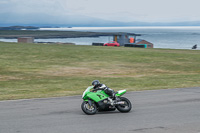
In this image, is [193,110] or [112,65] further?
[112,65]

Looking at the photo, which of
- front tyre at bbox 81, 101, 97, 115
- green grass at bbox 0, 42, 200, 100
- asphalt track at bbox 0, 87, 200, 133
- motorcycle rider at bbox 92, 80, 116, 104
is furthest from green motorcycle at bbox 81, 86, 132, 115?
green grass at bbox 0, 42, 200, 100

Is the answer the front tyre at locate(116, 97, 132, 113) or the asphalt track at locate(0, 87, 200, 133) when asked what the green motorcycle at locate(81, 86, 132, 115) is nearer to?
the front tyre at locate(116, 97, 132, 113)

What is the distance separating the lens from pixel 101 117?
10586 mm

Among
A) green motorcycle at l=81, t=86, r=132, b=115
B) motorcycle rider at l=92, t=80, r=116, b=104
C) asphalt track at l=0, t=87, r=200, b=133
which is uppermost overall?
motorcycle rider at l=92, t=80, r=116, b=104

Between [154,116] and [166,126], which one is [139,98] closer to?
[154,116]

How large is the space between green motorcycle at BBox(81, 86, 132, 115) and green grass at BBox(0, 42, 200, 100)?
18.2ft

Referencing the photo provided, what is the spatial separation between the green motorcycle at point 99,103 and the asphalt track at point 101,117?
0.67ft

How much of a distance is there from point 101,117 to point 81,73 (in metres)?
18.4

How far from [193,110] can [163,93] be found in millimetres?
4780

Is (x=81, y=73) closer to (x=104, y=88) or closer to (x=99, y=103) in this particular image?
(x=104, y=88)

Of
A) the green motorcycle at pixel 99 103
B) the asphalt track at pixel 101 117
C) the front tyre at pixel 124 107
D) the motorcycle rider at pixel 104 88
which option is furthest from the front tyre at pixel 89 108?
the front tyre at pixel 124 107

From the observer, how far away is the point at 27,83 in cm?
2200

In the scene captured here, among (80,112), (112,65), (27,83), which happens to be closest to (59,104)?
(80,112)

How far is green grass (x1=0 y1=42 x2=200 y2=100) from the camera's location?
1947cm
